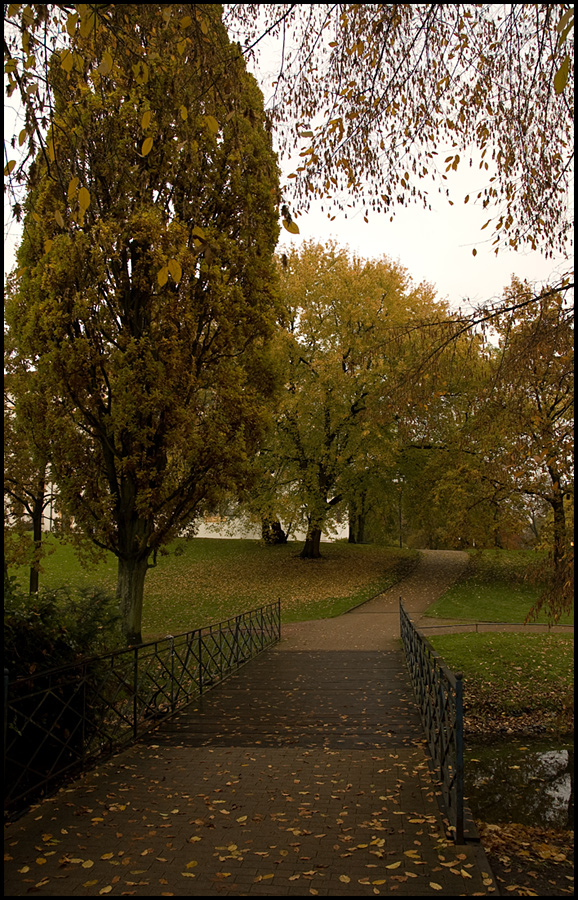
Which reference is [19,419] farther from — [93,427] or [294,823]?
[294,823]

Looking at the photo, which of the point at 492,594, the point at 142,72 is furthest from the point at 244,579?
the point at 142,72

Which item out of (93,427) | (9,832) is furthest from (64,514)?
(9,832)

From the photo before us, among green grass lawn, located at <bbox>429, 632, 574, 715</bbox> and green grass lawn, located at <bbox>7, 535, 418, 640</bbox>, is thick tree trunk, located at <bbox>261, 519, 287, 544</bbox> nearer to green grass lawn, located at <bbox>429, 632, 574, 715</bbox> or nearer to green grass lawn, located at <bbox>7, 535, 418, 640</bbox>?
green grass lawn, located at <bbox>7, 535, 418, 640</bbox>

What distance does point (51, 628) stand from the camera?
611cm

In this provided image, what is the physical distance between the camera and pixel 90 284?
38.7 feet

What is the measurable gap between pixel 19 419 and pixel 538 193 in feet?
33.4

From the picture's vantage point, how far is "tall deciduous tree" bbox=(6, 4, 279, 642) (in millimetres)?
11531

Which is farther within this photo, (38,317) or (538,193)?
(38,317)

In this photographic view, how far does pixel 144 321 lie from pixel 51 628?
8.37m

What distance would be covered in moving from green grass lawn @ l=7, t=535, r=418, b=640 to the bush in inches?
432

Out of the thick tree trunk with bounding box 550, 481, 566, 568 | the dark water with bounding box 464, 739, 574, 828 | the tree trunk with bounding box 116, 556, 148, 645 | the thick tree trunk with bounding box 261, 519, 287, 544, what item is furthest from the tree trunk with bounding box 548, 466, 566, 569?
the thick tree trunk with bounding box 261, 519, 287, 544

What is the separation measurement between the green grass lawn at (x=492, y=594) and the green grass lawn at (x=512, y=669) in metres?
2.16

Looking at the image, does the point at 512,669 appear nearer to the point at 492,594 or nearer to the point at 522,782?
the point at 522,782

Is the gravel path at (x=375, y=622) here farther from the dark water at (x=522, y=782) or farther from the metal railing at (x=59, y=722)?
the metal railing at (x=59, y=722)
